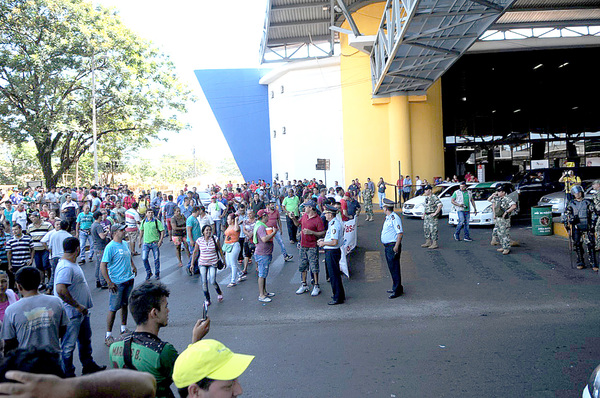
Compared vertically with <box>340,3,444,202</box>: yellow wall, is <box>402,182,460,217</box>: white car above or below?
below

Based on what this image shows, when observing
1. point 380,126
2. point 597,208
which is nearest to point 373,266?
point 597,208

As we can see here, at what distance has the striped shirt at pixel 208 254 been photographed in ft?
27.9

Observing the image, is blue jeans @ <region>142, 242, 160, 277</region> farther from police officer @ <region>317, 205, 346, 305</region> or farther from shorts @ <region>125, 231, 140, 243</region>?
police officer @ <region>317, 205, 346, 305</region>

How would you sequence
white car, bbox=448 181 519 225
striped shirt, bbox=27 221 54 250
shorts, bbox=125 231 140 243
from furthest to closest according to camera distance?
white car, bbox=448 181 519 225 → shorts, bbox=125 231 140 243 → striped shirt, bbox=27 221 54 250

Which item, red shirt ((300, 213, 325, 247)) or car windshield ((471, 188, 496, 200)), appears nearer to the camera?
red shirt ((300, 213, 325, 247))

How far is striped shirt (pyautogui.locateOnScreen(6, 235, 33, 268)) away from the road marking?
7.02 metres

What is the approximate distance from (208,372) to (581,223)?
1020 cm

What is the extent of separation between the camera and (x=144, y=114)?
106 feet

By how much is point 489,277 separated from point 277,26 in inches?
764

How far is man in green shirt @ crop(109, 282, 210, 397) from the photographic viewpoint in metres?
2.92

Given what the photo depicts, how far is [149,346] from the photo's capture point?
9.80 ft

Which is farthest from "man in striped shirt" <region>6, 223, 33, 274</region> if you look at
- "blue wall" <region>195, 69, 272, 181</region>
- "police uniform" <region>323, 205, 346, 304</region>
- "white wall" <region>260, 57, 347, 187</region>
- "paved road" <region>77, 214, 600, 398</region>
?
"blue wall" <region>195, 69, 272, 181</region>

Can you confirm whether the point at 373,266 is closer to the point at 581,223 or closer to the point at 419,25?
the point at 581,223

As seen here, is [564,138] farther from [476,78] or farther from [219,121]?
[219,121]
